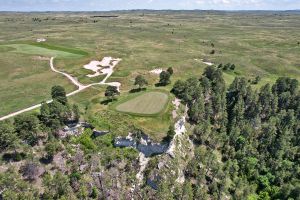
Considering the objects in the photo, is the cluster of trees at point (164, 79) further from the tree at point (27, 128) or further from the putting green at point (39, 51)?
the putting green at point (39, 51)

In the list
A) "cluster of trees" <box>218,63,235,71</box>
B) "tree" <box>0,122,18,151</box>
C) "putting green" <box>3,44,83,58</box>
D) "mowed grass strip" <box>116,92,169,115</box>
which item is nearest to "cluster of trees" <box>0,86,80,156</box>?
"tree" <box>0,122,18,151</box>

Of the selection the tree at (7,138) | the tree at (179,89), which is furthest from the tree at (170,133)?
the tree at (7,138)

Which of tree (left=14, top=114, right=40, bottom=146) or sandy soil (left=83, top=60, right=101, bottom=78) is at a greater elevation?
sandy soil (left=83, top=60, right=101, bottom=78)

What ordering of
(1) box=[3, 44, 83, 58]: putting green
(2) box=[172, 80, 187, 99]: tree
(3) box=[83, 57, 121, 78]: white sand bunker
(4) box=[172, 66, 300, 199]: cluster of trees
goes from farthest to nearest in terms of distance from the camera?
(1) box=[3, 44, 83, 58]: putting green
(3) box=[83, 57, 121, 78]: white sand bunker
(2) box=[172, 80, 187, 99]: tree
(4) box=[172, 66, 300, 199]: cluster of trees

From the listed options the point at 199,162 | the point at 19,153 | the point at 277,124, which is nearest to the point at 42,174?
the point at 19,153

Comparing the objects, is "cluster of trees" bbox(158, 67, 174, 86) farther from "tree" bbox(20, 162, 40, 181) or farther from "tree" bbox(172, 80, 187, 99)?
"tree" bbox(20, 162, 40, 181)

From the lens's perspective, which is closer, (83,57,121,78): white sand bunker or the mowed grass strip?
the mowed grass strip

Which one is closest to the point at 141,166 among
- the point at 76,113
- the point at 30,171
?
the point at 76,113

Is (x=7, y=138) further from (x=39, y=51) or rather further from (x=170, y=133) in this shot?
(x=39, y=51)
